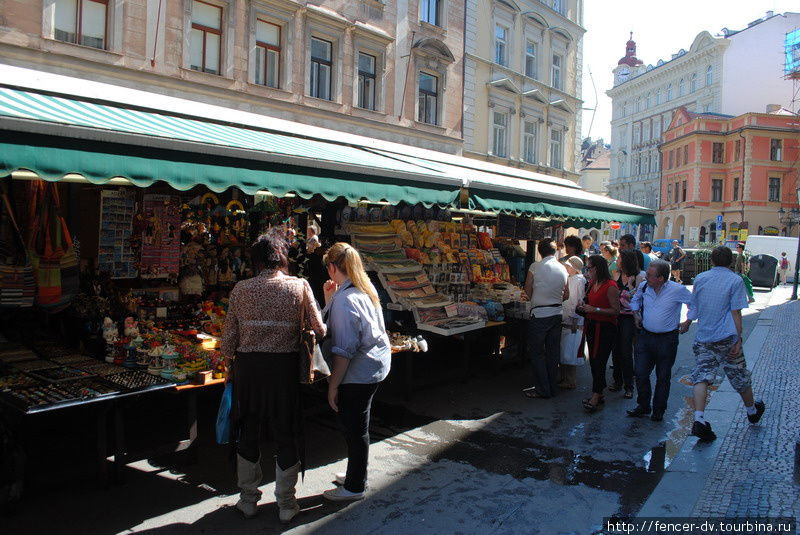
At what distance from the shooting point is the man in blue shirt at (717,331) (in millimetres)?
5559

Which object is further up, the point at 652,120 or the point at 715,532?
the point at 652,120

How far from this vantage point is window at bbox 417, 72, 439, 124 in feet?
64.7

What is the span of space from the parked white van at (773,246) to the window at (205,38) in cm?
2416

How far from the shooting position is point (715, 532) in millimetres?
3809

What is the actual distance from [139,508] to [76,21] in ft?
37.3

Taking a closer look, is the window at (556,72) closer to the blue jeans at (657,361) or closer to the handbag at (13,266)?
the blue jeans at (657,361)

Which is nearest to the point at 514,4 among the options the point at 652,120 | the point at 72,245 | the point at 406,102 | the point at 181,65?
the point at 406,102

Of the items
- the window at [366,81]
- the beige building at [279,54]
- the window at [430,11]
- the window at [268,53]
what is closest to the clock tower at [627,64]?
the window at [430,11]

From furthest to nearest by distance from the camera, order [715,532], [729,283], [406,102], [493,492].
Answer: [406,102], [729,283], [493,492], [715,532]

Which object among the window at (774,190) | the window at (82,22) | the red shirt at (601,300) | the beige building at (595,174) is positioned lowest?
the red shirt at (601,300)

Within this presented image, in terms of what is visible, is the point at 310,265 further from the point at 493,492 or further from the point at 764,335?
the point at 764,335

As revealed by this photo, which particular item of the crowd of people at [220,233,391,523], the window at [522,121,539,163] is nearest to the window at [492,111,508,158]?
the window at [522,121,539,163]

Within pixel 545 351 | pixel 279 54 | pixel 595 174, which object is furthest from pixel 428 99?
pixel 595 174

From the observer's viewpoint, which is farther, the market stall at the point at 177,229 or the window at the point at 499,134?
the window at the point at 499,134
